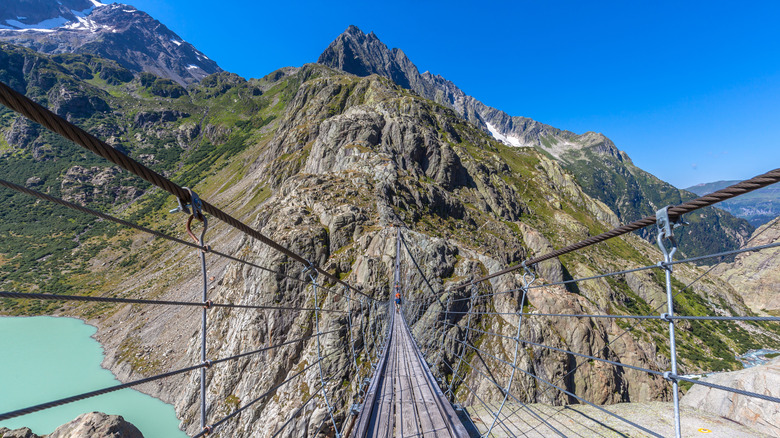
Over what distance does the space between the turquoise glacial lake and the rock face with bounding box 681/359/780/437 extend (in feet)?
101

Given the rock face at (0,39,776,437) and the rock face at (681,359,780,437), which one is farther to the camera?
the rock face at (0,39,776,437)

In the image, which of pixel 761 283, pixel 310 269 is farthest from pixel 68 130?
pixel 761 283

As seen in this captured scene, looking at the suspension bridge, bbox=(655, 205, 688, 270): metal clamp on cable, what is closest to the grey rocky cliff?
the suspension bridge

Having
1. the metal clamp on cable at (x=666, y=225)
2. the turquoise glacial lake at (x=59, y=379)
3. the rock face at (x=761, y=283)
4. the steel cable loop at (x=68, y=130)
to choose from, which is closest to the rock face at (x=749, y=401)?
the metal clamp on cable at (x=666, y=225)

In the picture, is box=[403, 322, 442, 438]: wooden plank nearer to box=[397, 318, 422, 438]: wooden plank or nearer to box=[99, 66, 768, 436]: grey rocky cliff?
box=[397, 318, 422, 438]: wooden plank

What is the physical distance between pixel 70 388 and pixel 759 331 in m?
142

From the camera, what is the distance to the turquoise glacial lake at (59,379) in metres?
26.2

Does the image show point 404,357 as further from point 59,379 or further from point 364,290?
point 59,379

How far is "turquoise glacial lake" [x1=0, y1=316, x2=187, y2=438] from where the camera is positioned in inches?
1033

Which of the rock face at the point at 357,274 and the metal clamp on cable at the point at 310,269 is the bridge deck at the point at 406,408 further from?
the metal clamp on cable at the point at 310,269

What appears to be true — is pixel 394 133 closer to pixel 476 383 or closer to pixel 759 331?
pixel 476 383

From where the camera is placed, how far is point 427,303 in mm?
20516

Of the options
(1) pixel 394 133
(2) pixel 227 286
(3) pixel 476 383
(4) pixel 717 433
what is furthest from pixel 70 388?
(4) pixel 717 433

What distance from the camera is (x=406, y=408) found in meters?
4.47
